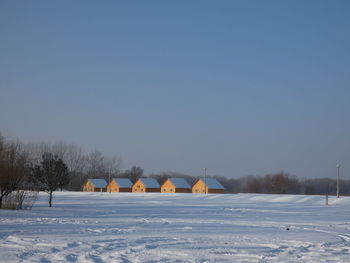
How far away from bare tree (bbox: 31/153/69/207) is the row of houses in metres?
51.7

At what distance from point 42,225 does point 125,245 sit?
20.4 ft

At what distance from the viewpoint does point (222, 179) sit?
143 m

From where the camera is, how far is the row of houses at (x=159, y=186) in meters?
84.2

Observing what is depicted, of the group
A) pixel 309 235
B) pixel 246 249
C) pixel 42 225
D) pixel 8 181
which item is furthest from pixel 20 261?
pixel 8 181

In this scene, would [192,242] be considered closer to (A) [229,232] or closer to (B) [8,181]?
(A) [229,232]

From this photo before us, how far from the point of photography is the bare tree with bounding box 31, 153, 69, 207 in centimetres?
3148

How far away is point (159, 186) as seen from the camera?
92562 millimetres

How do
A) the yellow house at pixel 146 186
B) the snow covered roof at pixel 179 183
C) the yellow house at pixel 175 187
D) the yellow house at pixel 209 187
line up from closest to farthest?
the yellow house at pixel 209 187
the yellow house at pixel 175 187
the snow covered roof at pixel 179 183
the yellow house at pixel 146 186

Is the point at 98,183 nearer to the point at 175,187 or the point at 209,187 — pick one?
the point at 175,187

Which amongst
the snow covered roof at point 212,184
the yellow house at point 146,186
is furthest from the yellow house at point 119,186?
the snow covered roof at point 212,184

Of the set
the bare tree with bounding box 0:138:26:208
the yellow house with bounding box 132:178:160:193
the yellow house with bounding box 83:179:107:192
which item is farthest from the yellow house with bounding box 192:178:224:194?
the bare tree with bounding box 0:138:26:208

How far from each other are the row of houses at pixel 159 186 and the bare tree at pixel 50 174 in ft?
170

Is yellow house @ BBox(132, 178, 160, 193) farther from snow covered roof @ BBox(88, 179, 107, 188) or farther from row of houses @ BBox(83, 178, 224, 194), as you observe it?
snow covered roof @ BBox(88, 179, 107, 188)

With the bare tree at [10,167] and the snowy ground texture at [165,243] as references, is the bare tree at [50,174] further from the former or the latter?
the snowy ground texture at [165,243]
